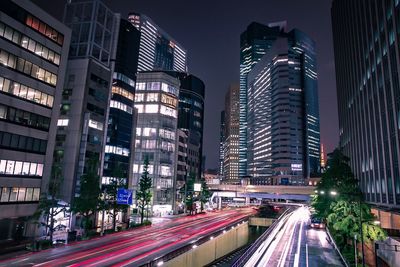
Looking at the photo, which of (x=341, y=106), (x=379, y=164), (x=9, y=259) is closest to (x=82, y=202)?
(x=9, y=259)

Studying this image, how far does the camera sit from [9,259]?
31312mm

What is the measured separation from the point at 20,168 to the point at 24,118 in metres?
7.84

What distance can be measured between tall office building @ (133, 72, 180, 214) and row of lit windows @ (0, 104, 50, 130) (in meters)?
45.3

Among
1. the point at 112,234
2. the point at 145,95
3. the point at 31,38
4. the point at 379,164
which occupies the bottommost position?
the point at 112,234

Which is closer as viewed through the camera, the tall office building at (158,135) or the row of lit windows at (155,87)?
the tall office building at (158,135)

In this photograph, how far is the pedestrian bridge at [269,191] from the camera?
109 meters

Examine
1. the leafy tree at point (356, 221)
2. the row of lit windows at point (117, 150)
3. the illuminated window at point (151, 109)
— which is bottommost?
the leafy tree at point (356, 221)

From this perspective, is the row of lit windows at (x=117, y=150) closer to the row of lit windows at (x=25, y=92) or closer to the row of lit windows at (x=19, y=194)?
the row of lit windows at (x=25, y=92)

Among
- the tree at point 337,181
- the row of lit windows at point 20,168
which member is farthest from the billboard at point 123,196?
the tree at point 337,181

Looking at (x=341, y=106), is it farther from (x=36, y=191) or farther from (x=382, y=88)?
(x=36, y=191)

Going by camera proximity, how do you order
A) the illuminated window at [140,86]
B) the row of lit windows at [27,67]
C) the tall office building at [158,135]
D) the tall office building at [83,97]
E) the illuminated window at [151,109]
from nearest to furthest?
→ the row of lit windows at [27,67] < the tall office building at [83,97] < the tall office building at [158,135] < the illuminated window at [151,109] < the illuminated window at [140,86]

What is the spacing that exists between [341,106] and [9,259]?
92.9 meters

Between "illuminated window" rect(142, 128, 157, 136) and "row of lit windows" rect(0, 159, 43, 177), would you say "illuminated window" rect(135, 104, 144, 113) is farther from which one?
"row of lit windows" rect(0, 159, 43, 177)

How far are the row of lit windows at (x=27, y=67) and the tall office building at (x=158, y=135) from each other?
148 ft
